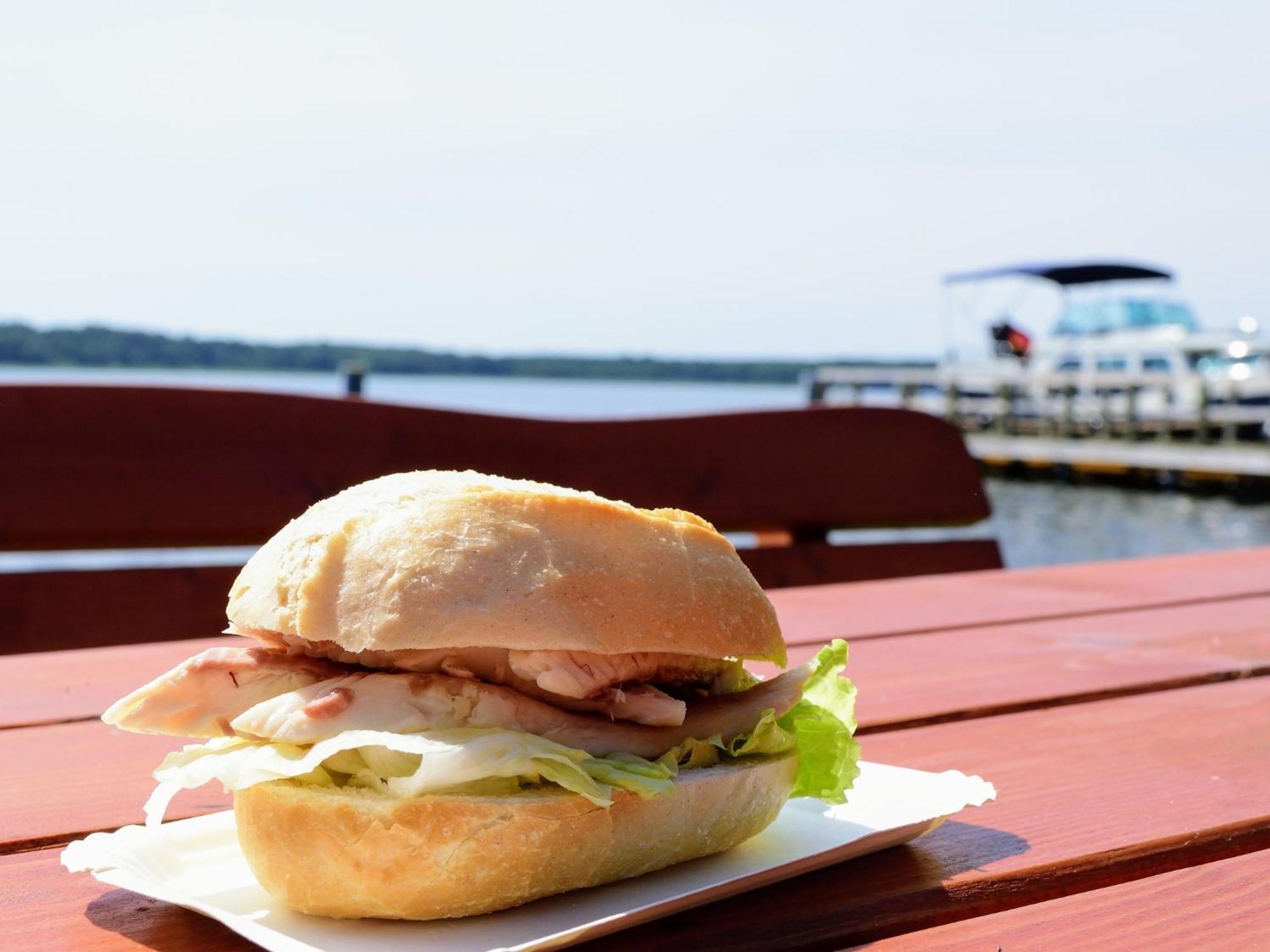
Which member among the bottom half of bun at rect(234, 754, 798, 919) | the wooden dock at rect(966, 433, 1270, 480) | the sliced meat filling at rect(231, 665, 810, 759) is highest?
the sliced meat filling at rect(231, 665, 810, 759)

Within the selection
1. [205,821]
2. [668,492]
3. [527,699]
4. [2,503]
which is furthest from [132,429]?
[527,699]

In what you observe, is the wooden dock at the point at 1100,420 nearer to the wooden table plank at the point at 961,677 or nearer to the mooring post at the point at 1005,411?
the mooring post at the point at 1005,411

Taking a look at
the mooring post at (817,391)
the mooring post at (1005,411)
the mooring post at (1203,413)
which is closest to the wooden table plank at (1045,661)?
the mooring post at (1203,413)

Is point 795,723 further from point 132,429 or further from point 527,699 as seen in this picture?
point 132,429

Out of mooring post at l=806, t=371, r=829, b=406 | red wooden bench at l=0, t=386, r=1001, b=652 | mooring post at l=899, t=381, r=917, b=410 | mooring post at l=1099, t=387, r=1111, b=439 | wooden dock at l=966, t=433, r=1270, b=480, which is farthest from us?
mooring post at l=899, t=381, r=917, b=410

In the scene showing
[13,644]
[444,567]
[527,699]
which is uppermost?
[444,567]

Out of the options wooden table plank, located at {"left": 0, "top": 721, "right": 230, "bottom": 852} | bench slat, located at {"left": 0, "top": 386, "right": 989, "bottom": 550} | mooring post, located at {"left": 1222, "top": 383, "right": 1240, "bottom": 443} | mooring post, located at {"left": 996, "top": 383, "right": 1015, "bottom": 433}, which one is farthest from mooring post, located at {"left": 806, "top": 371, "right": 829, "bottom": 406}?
wooden table plank, located at {"left": 0, "top": 721, "right": 230, "bottom": 852}

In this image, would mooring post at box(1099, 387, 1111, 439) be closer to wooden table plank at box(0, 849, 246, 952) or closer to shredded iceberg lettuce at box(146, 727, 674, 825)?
shredded iceberg lettuce at box(146, 727, 674, 825)

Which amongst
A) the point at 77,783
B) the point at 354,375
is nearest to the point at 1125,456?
the point at 354,375
